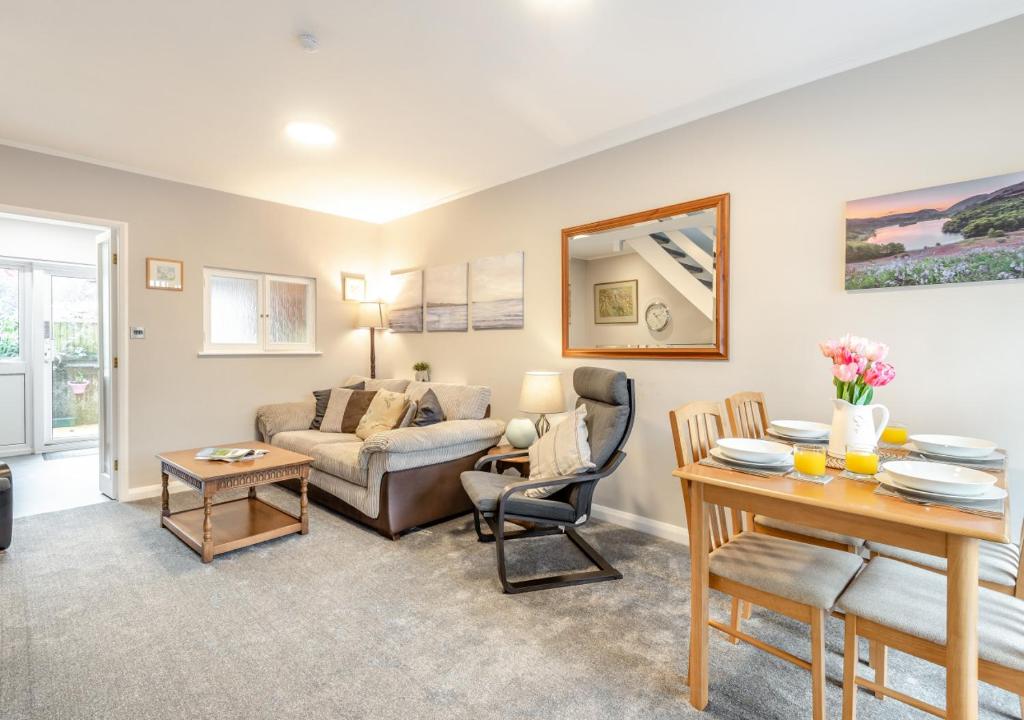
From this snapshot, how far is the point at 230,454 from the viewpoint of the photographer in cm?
319

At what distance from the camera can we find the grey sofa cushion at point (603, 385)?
2.76 meters

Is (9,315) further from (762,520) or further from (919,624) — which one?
(919,624)

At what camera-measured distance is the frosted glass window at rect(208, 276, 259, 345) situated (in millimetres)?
4461

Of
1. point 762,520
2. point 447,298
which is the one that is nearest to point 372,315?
point 447,298

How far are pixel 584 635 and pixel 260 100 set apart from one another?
3.28 meters

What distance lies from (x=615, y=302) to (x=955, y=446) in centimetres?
199

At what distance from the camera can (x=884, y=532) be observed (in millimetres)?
1313

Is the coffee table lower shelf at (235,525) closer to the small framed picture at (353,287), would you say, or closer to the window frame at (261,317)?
the window frame at (261,317)

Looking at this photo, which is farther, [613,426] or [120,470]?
[120,470]

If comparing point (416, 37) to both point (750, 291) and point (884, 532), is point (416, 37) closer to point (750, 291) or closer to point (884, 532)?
point (750, 291)

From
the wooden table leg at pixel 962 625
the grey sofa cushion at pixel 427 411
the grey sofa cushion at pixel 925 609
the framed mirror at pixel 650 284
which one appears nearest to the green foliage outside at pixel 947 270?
the framed mirror at pixel 650 284

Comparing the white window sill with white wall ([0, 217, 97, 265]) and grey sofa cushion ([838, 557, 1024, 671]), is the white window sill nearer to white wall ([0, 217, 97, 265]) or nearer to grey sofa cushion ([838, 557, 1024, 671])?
white wall ([0, 217, 97, 265])

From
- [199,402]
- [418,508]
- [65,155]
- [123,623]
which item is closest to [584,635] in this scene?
[418,508]

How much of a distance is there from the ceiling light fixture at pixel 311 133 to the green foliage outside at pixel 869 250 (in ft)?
10.3
